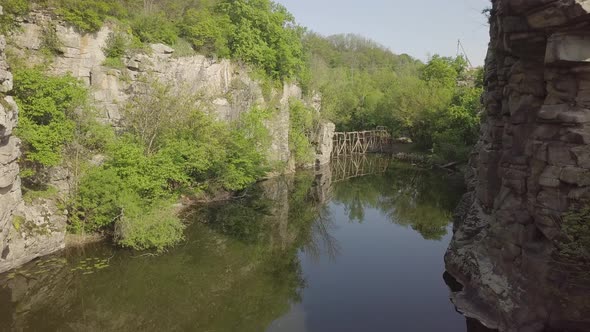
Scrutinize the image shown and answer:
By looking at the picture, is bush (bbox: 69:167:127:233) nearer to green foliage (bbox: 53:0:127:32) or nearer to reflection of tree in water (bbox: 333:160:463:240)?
green foliage (bbox: 53:0:127:32)

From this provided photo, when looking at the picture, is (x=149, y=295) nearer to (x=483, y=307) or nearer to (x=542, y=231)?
(x=483, y=307)

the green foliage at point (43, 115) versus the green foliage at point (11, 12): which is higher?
the green foliage at point (11, 12)

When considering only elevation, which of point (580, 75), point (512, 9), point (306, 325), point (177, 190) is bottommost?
point (306, 325)

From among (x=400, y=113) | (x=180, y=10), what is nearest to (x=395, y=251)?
(x=180, y=10)

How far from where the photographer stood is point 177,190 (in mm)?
21219

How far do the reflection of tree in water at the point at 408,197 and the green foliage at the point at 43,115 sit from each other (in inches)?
650

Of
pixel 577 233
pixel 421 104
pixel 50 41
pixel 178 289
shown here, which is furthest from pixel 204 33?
pixel 577 233

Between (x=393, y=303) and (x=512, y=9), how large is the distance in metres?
9.72

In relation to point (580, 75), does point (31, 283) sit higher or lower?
lower

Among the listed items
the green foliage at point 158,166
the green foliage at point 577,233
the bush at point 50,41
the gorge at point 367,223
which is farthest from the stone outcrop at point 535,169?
the bush at point 50,41

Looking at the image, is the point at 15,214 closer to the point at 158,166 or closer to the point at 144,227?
the point at 144,227

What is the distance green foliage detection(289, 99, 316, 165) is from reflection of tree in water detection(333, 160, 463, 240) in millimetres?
5007

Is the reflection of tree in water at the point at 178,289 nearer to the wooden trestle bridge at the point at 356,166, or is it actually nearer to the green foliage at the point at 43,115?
the green foliage at the point at 43,115

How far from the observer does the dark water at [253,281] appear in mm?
12680
